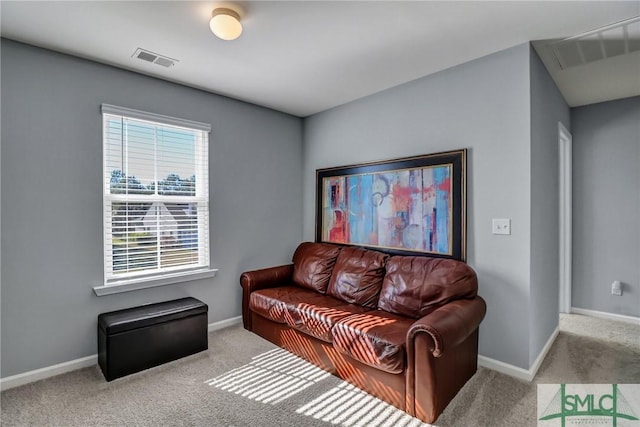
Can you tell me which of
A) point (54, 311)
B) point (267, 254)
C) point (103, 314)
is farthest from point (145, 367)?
point (267, 254)

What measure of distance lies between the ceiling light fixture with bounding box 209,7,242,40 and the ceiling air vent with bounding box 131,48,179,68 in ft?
2.74

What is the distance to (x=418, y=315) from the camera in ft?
8.12

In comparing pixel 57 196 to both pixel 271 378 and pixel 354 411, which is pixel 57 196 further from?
pixel 354 411

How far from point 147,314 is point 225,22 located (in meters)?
2.28

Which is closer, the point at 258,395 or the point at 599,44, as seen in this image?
the point at 258,395

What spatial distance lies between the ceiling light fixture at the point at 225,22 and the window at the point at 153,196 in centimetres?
133

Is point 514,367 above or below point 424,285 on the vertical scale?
below

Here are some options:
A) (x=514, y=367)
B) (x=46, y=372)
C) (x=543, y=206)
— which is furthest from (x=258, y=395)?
(x=543, y=206)

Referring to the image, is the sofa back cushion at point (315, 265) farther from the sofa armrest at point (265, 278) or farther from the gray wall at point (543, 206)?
the gray wall at point (543, 206)

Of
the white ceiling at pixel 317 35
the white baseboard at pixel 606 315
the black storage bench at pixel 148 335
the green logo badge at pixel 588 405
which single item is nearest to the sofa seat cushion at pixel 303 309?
the black storage bench at pixel 148 335

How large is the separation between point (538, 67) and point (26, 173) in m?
4.03

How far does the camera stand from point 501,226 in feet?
8.20

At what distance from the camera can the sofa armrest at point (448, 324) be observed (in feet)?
5.96

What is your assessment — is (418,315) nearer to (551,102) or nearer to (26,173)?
(551,102)
